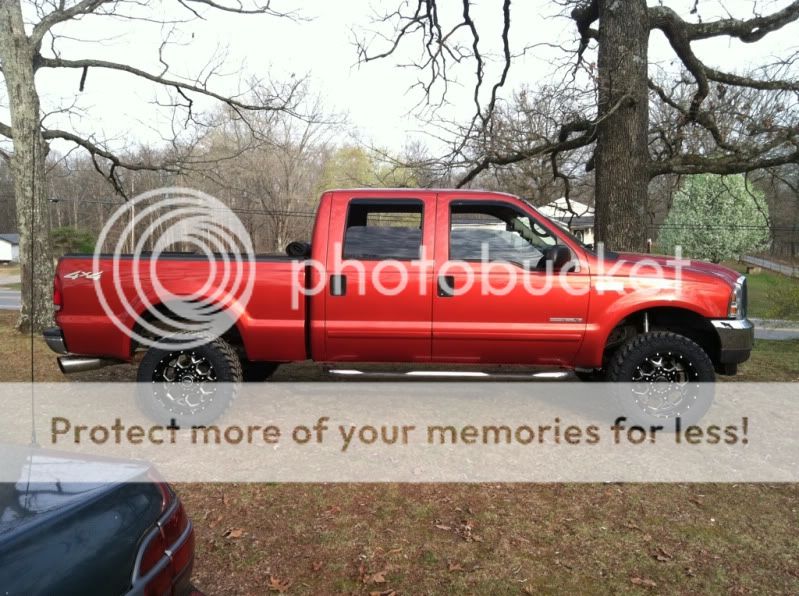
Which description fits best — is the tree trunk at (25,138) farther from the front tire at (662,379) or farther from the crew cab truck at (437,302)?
the front tire at (662,379)

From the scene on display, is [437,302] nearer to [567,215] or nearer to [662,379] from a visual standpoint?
[662,379]

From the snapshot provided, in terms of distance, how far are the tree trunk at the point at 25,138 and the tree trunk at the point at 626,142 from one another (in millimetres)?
9496

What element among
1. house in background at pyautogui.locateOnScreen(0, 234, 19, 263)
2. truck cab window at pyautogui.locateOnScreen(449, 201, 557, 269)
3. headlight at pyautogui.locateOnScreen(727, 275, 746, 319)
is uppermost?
house in background at pyautogui.locateOnScreen(0, 234, 19, 263)

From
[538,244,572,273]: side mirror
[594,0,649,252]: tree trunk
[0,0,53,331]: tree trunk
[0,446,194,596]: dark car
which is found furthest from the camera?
[0,0,53,331]: tree trunk

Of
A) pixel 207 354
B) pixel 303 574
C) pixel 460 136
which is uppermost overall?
pixel 460 136

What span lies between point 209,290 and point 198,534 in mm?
2189

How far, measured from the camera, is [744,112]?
9.62m

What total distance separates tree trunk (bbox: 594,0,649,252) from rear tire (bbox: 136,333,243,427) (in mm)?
6292

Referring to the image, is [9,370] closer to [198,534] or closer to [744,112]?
[198,534]

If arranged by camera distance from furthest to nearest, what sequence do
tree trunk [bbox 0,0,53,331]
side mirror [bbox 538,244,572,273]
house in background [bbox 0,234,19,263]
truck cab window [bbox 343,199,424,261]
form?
house in background [bbox 0,234,19,263], tree trunk [bbox 0,0,53,331], truck cab window [bbox 343,199,424,261], side mirror [bbox 538,244,572,273]

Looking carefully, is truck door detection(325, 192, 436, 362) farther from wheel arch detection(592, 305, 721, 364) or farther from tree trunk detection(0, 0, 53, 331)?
tree trunk detection(0, 0, 53, 331)

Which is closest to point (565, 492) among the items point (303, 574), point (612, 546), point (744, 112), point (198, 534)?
point (612, 546)

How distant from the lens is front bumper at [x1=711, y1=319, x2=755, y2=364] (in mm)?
4715

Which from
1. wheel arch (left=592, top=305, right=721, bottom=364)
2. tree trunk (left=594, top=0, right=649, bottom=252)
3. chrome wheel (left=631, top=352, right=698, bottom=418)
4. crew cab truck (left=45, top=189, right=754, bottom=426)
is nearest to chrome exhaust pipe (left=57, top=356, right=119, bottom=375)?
crew cab truck (left=45, top=189, right=754, bottom=426)
